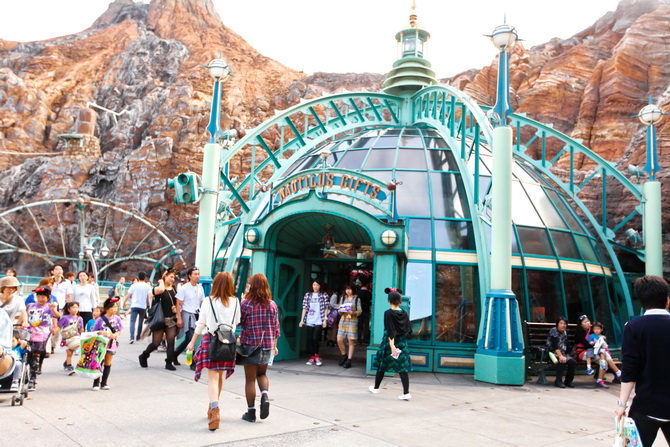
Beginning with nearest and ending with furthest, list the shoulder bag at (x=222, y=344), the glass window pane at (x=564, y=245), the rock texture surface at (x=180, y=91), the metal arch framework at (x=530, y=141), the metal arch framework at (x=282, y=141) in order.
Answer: the shoulder bag at (x=222, y=344) → the metal arch framework at (x=530, y=141) → the glass window pane at (x=564, y=245) → the metal arch framework at (x=282, y=141) → the rock texture surface at (x=180, y=91)

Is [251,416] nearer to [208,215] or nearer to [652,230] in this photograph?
[208,215]

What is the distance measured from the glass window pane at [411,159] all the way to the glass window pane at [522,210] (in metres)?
2.34

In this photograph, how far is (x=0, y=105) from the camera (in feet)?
255

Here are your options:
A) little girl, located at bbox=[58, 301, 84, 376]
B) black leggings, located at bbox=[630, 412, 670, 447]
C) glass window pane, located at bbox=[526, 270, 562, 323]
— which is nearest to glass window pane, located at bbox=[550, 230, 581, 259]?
glass window pane, located at bbox=[526, 270, 562, 323]

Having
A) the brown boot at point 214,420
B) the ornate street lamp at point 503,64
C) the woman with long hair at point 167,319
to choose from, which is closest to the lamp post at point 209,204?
the woman with long hair at point 167,319

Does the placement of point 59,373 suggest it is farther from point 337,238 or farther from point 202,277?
point 337,238

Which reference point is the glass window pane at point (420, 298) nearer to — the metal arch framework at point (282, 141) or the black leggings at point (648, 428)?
the metal arch framework at point (282, 141)

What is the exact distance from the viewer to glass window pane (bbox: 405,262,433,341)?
11070mm

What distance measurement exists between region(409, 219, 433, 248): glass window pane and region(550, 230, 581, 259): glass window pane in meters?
3.17

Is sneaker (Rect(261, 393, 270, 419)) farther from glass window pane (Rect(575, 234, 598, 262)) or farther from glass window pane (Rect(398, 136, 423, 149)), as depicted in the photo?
glass window pane (Rect(575, 234, 598, 262))

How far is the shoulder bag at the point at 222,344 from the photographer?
5.91m

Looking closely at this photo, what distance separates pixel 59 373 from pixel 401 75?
13285 millimetres

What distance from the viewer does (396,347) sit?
8.09 metres

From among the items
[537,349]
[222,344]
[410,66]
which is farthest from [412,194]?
[222,344]
